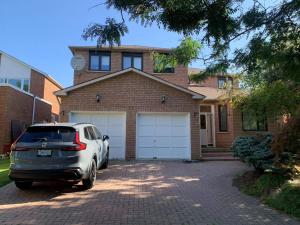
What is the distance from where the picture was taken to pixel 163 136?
17.6 metres

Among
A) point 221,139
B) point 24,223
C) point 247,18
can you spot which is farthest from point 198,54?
point 221,139

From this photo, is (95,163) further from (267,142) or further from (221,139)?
(221,139)

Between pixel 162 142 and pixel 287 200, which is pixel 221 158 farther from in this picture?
pixel 287 200

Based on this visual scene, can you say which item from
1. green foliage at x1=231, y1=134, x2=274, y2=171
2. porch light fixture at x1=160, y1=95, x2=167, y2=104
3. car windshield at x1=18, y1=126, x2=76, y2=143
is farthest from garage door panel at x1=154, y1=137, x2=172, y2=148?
car windshield at x1=18, y1=126, x2=76, y2=143

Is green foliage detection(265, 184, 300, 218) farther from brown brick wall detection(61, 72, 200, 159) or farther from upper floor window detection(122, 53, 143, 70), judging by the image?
upper floor window detection(122, 53, 143, 70)

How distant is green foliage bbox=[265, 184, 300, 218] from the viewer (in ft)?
25.1

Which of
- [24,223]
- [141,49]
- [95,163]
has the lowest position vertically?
[24,223]

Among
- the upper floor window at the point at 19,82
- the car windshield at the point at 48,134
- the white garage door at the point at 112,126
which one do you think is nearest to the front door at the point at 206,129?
the white garage door at the point at 112,126

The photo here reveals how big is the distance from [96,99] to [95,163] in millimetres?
7412

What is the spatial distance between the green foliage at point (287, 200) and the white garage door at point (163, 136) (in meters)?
8.80

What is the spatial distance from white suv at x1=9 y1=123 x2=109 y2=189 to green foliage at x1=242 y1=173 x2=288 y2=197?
15.8 feet

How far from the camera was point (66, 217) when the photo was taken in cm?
713

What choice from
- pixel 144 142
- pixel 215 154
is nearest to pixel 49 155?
pixel 144 142

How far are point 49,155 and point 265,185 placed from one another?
240 inches
